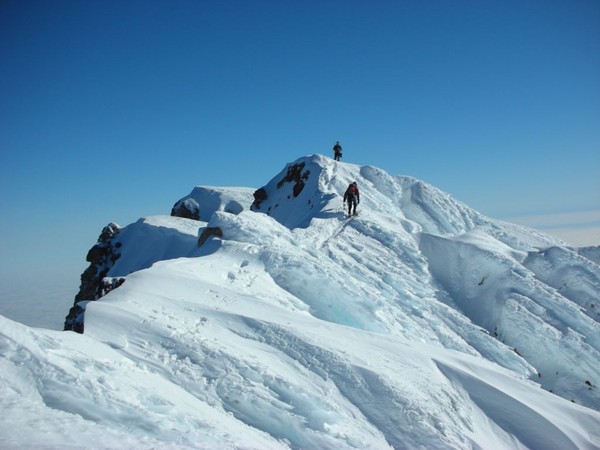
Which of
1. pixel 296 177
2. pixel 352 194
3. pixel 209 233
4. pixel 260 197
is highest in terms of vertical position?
pixel 296 177

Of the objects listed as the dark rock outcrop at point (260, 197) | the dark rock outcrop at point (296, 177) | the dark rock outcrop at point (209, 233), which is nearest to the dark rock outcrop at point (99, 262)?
the dark rock outcrop at point (260, 197)

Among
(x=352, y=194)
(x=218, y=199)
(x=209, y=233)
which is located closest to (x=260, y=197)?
(x=218, y=199)

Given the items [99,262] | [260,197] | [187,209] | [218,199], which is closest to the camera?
[99,262]

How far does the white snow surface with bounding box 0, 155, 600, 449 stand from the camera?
6066mm

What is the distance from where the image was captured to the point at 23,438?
492 cm

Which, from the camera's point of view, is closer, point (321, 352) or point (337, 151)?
point (321, 352)

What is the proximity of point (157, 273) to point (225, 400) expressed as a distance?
6122mm

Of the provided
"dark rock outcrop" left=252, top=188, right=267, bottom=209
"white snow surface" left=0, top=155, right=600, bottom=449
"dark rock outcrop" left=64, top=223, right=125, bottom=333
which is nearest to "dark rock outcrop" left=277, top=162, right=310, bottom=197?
"dark rock outcrop" left=252, top=188, right=267, bottom=209

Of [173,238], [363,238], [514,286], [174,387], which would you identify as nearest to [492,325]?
[514,286]

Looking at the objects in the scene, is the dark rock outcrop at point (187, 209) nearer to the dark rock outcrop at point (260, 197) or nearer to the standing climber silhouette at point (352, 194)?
the dark rock outcrop at point (260, 197)

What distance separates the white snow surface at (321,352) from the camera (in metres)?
6.07

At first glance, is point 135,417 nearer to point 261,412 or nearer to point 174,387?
point 174,387

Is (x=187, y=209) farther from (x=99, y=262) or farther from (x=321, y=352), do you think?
(x=321, y=352)

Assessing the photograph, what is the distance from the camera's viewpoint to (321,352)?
951 centimetres
